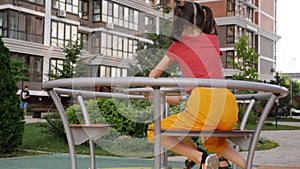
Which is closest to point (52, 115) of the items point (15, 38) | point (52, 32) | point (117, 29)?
point (117, 29)

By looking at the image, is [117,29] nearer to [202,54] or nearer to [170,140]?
[202,54]

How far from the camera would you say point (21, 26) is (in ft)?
86.3

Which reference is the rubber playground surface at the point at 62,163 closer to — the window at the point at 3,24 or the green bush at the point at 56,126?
the green bush at the point at 56,126

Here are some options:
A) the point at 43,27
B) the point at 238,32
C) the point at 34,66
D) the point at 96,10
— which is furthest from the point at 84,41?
the point at 238,32

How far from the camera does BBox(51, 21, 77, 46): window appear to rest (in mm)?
28250

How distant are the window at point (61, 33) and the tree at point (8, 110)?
2214 cm

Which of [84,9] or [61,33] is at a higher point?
[84,9]

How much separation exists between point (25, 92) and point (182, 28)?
704 inches

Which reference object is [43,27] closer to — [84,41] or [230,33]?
[230,33]

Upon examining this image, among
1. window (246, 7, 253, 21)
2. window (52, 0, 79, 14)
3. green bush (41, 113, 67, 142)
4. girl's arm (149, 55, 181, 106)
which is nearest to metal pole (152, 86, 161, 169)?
girl's arm (149, 55, 181, 106)

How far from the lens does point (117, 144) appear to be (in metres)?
2.50

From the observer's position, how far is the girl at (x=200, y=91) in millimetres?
2084

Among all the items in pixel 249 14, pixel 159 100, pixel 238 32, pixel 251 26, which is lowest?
pixel 159 100

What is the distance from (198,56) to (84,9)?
29852 mm
